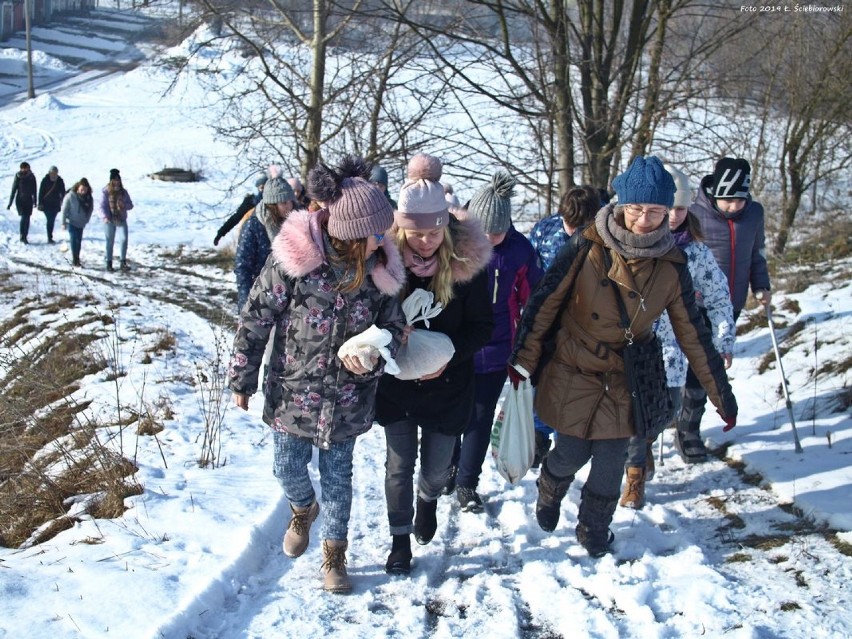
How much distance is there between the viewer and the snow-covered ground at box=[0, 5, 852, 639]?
3256 mm

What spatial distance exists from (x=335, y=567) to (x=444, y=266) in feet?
4.96

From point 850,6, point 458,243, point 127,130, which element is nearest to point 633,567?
point 458,243

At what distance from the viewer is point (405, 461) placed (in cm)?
380

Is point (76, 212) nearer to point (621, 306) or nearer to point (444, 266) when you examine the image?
point (444, 266)

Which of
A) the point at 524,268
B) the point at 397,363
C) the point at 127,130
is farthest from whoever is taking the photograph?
the point at 127,130

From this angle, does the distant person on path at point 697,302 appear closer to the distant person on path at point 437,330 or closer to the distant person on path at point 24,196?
the distant person on path at point 437,330

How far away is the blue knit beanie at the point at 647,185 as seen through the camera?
3.51m

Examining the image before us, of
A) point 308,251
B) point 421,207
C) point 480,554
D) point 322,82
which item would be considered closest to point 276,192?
point 421,207

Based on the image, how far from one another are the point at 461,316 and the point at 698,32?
650cm

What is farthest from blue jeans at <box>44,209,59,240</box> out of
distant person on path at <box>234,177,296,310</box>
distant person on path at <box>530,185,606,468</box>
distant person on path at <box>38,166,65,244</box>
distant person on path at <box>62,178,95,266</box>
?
distant person on path at <box>530,185,606,468</box>

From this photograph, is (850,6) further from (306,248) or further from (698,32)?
(306,248)

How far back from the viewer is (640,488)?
472cm

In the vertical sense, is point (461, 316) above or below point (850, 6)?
below

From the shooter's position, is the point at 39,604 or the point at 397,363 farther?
the point at 397,363
